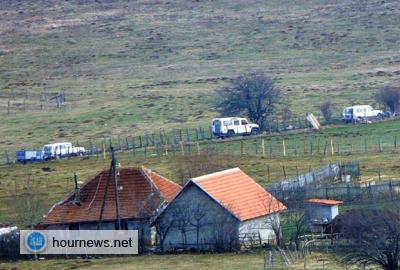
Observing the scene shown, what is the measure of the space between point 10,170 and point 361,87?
32396 mm

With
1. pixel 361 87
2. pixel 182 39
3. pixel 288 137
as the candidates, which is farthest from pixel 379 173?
pixel 182 39

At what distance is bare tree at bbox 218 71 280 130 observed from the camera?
76188 millimetres

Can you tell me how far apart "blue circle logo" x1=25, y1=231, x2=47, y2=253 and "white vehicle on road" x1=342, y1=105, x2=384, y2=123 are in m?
29.2

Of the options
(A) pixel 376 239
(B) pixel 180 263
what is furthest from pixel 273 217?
(A) pixel 376 239

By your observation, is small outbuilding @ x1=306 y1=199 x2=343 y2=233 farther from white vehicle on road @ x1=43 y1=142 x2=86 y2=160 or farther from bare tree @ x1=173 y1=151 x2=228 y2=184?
white vehicle on road @ x1=43 y1=142 x2=86 y2=160

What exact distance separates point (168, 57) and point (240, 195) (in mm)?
65231

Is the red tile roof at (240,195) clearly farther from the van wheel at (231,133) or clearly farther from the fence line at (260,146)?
the van wheel at (231,133)

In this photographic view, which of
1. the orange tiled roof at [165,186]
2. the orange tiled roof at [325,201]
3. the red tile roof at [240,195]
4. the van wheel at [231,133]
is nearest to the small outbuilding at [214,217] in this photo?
the red tile roof at [240,195]

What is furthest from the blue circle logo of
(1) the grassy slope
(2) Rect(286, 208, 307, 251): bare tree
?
(2) Rect(286, 208, 307, 251): bare tree

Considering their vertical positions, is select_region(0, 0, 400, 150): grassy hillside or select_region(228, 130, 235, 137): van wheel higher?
select_region(0, 0, 400, 150): grassy hillside

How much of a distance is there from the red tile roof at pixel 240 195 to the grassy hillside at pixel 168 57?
3030cm

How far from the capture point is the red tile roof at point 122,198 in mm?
48188

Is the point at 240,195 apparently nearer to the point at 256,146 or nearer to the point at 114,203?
the point at 114,203

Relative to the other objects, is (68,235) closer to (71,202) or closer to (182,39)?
(71,202)
